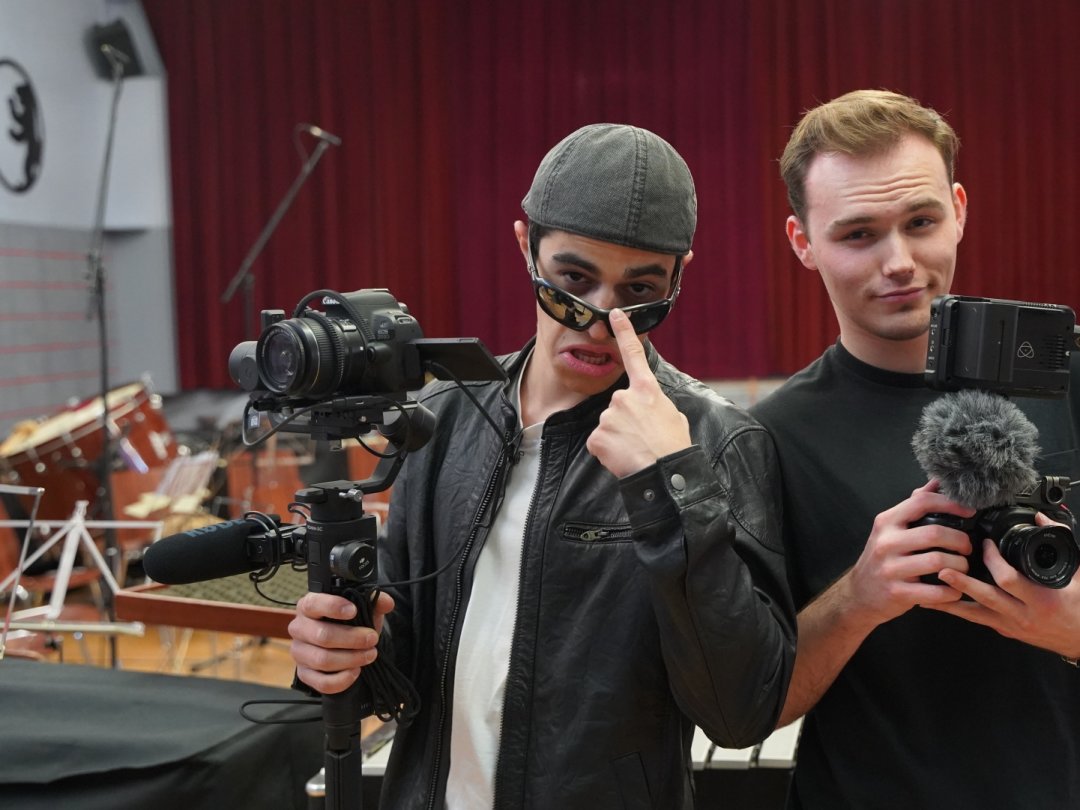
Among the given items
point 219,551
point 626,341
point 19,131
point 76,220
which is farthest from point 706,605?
point 76,220

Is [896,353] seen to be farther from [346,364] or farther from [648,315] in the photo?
[346,364]

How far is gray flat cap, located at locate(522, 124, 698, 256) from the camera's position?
3.60ft

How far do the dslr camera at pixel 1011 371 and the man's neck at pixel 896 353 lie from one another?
8.3 inches

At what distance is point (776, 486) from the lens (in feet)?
3.92

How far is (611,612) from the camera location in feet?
3.64

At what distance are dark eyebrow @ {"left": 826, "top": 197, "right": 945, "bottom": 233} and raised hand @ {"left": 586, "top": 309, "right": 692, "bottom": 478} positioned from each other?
34 centimetres

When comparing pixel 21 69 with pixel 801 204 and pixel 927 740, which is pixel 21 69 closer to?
pixel 801 204

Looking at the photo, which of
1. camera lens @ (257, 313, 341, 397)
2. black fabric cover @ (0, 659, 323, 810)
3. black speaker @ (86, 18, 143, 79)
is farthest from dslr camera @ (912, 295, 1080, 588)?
black speaker @ (86, 18, 143, 79)

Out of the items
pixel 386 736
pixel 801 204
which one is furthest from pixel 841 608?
pixel 386 736

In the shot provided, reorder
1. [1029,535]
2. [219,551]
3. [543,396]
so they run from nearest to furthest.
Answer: [1029,535]
[219,551]
[543,396]

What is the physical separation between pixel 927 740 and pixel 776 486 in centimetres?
32

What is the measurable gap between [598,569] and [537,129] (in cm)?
559

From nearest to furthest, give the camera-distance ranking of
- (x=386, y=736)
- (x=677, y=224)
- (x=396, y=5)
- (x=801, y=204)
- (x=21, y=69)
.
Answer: (x=677, y=224) < (x=801, y=204) < (x=386, y=736) < (x=21, y=69) < (x=396, y=5)

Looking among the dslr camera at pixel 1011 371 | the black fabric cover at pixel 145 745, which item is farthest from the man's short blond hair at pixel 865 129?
the black fabric cover at pixel 145 745
